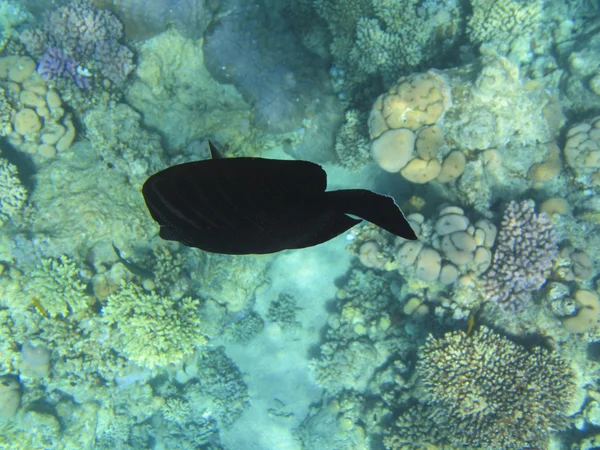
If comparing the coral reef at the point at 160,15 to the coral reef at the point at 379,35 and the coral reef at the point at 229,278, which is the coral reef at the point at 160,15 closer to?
the coral reef at the point at 379,35

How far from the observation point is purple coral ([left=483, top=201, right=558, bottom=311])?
5.32 m

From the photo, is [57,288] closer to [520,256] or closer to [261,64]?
[261,64]

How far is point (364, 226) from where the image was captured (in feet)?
21.2

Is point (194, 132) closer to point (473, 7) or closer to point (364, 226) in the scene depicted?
point (364, 226)

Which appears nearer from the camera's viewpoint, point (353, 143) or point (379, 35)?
point (379, 35)

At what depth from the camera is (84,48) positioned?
627 cm

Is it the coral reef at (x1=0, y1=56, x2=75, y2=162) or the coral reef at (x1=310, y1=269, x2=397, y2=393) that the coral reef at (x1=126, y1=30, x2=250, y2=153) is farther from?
the coral reef at (x1=310, y1=269, x2=397, y2=393)

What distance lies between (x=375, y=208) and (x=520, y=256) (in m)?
5.38

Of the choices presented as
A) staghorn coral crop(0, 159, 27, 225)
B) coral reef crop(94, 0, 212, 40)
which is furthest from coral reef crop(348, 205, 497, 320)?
staghorn coral crop(0, 159, 27, 225)

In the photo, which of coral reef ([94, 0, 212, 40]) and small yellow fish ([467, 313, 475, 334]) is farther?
coral reef ([94, 0, 212, 40])

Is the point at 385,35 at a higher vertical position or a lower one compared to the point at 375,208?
lower

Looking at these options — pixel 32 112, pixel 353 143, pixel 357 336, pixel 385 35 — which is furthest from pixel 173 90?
pixel 357 336

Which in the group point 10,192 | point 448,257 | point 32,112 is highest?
point 32,112

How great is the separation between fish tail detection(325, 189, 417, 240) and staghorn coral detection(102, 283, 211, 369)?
18.5ft
